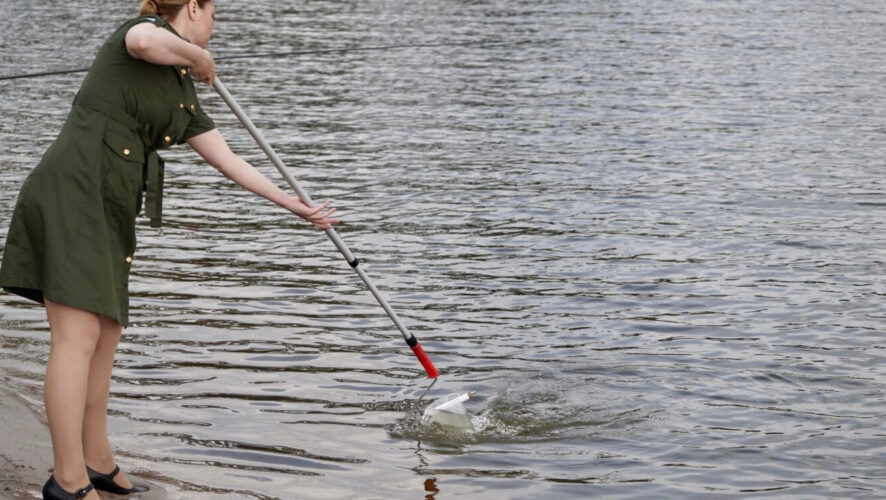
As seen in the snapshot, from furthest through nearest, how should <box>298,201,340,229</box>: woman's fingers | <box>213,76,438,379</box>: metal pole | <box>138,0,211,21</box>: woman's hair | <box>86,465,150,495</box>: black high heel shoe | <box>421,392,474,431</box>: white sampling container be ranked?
<box>421,392,474,431</box>: white sampling container → <box>213,76,438,379</box>: metal pole → <box>298,201,340,229</box>: woman's fingers → <box>86,465,150,495</box>: black high heel shoe → <box>138,0,211,21</box>: woman's hair

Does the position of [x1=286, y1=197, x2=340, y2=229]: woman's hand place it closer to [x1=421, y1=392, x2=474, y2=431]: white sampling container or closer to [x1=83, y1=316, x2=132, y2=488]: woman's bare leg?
[x1=83, y1=316, x2=132, y2=488]: woman's bare leg

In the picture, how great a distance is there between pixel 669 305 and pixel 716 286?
0.72m

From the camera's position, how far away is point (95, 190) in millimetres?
4516

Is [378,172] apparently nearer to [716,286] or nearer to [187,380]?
[716,286]

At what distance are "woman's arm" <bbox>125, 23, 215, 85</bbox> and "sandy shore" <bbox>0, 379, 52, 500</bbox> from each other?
70.0 inches

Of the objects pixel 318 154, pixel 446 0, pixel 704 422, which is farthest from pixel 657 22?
pixel 704 422

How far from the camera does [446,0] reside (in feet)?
119

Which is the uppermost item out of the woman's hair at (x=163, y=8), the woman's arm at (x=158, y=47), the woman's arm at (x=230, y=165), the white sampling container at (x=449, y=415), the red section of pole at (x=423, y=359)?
the woman's hair at (x=163, y=8)

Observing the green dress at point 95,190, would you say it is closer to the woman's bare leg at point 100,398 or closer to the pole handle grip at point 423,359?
the woman's bare leg at point 100,398

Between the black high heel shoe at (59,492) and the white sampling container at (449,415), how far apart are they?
8.87ft

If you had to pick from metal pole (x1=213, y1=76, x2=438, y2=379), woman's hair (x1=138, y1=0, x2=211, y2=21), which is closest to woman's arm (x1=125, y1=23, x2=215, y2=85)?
woman's hair (x1=138, y1=0, x2=211, y2=21)

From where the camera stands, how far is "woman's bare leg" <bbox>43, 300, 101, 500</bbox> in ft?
14.8

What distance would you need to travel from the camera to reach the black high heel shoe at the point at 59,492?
458 cm

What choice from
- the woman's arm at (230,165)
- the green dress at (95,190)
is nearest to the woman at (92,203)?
the green dress at (95,190)
